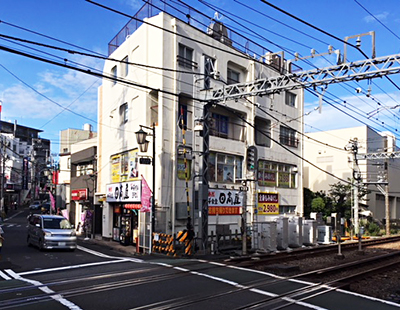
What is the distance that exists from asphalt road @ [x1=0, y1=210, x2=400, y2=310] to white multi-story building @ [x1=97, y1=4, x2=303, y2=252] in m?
6.43

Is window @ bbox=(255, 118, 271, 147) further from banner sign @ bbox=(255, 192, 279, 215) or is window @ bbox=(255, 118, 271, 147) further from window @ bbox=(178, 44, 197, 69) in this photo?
window @ bbox=(178, 44, 197, 69)

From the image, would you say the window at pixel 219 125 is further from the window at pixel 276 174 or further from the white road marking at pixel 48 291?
the white road marking at pixel 48 291

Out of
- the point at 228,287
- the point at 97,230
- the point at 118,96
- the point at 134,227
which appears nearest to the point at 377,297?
the point at 228,287

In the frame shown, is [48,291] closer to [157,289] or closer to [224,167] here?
[157,289]

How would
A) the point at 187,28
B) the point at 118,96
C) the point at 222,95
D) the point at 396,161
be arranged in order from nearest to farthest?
the point at 222,95 → the point at 187,28 → the point at 118,96 → the point at 396,161

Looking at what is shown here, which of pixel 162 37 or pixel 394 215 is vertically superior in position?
pixel 162 37

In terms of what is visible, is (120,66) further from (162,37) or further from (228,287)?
(228,287)

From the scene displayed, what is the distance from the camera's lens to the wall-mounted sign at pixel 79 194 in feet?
102

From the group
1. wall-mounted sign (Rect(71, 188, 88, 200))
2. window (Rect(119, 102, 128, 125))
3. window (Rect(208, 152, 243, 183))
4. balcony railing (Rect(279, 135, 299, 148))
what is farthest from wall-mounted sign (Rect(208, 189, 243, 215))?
wall-mounted sign (Rect(71, 188, 88, 200))

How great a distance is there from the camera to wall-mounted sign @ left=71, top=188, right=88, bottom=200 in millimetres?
31136

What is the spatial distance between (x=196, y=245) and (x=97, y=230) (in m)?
13.5

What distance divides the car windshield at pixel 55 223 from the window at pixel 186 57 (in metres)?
10.6

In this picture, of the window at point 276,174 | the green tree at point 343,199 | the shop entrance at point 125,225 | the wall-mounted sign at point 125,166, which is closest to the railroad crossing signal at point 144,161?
the wall-mounted sign at point 125,166

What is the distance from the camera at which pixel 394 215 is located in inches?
2142
